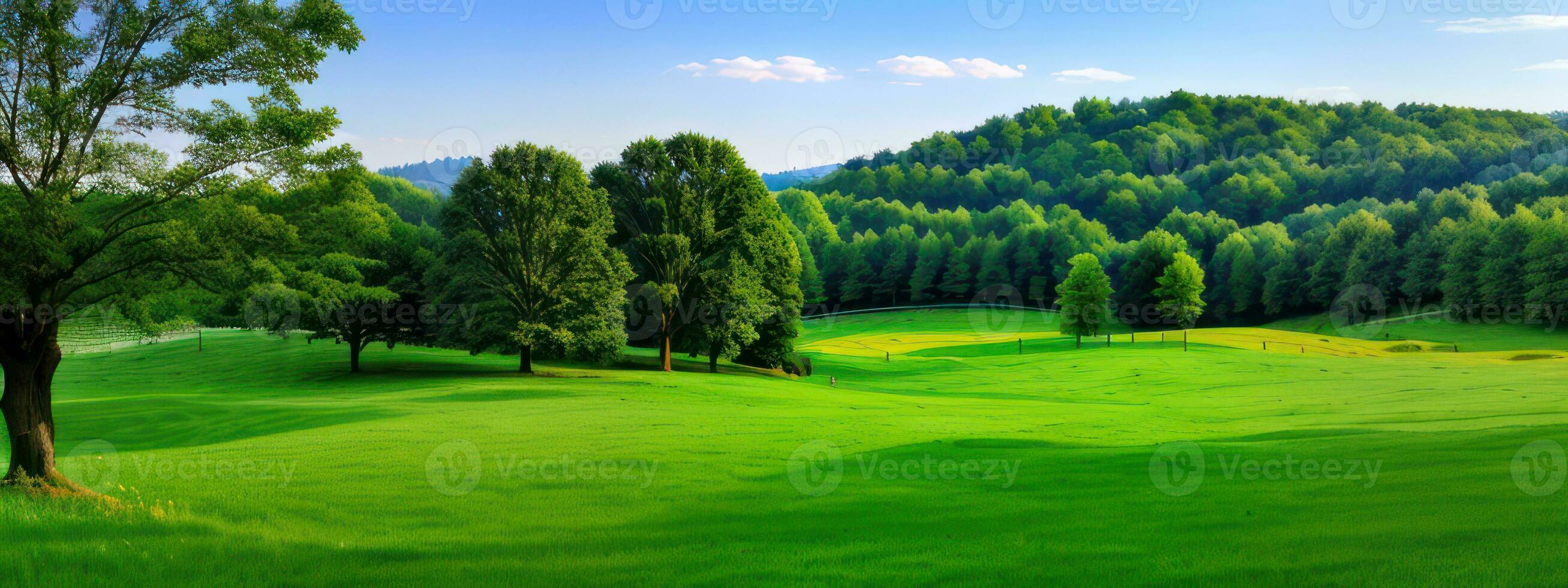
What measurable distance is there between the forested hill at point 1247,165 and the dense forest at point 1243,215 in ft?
1.33

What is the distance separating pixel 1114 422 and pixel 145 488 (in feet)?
76.7

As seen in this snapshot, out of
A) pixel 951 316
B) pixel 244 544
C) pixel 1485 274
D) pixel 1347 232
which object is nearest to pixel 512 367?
pixel 244 544

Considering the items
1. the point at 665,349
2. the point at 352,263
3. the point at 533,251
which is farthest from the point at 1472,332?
the point at 352,263

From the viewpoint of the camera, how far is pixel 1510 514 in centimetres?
1041

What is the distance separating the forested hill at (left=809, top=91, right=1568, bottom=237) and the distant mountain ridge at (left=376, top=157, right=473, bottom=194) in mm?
73471

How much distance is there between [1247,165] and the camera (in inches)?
6073

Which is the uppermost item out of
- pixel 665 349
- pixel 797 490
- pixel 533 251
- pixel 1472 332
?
pixel 533 251

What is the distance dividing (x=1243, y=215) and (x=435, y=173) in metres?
141

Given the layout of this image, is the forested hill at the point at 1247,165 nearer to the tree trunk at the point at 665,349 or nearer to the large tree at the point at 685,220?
Result: the large tree at the point at 685,220

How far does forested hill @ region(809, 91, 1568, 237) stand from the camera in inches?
5531

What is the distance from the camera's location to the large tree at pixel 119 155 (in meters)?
12.6

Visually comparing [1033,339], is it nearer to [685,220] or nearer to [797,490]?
[685,220]

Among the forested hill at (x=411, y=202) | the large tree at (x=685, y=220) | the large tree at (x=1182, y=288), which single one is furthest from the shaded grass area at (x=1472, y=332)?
the forested hill at (x=411, y=202)

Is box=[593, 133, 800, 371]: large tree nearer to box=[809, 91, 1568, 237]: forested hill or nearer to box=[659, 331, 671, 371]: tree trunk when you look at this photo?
box=[659, 331, 671, 371]: tree trunk
